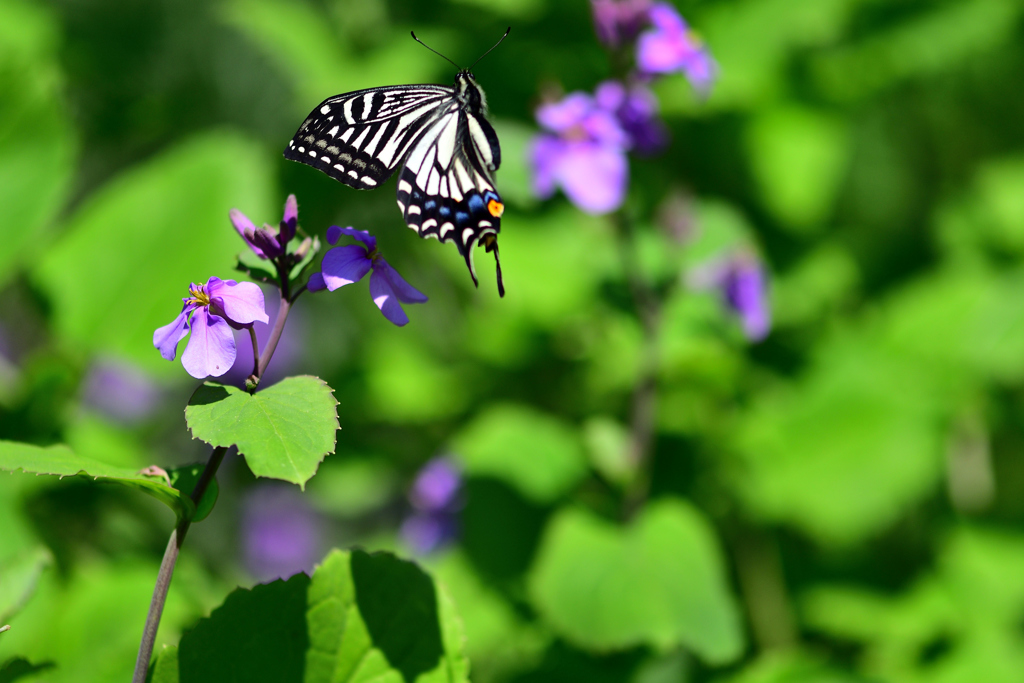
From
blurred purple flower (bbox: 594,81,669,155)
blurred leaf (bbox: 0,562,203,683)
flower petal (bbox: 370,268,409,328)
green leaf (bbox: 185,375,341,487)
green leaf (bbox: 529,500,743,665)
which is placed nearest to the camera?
green leaf (bbox: 185,375,341,487)

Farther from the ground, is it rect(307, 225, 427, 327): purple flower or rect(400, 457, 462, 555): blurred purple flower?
rect(307, 225, 427, 327): purple flower

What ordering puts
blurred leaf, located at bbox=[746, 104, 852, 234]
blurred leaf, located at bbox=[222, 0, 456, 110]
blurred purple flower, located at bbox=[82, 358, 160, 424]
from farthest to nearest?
blurred purple flower, located at bbox=[82, 358, 160, 424] → blurred leaf, located at bbox=[746, 104, 852, 234] → blurred leaf, located at bbox=[222, 0, 456, 110]

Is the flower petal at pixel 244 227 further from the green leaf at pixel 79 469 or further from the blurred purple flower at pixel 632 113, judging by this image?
the blurred purple flower at pixel 632 113

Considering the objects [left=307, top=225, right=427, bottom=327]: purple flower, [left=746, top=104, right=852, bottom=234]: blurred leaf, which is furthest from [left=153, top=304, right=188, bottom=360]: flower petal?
[left=746, top=104, right=852, bottom=234]: blurred leaf

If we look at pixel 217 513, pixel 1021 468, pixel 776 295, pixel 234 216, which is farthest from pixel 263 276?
pixel 1021 468

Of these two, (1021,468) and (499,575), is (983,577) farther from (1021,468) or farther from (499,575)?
(499,575)

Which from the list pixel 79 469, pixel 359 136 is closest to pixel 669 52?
pixel 359 136

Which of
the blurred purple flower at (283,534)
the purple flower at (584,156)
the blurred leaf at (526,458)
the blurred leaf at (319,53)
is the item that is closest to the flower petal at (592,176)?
the purple flower at (584,156)

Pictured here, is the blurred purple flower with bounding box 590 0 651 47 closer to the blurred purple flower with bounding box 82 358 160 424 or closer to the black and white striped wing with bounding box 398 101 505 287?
the black and white striped wing with bounding box 398 101 505 287
